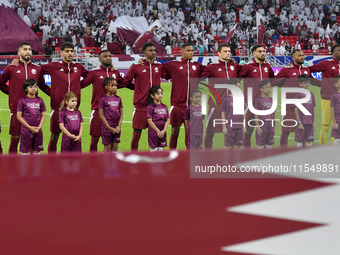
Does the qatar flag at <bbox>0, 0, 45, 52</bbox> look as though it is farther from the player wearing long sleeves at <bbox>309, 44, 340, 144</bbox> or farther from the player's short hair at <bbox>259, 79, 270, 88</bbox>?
the player's short hair at <bbox>259, 79, 270, 88</bbox>

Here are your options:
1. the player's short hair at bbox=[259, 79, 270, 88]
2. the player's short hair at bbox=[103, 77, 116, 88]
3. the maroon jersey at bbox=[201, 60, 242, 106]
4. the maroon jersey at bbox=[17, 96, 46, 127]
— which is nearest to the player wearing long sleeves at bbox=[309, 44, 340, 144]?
the player's short hair at bbox=[259, 79, 270, 88]

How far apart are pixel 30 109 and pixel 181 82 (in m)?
2.22

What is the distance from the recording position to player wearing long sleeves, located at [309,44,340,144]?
6.43 metres

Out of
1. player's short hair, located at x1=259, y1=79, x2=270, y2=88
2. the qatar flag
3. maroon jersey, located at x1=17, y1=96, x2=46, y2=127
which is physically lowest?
maroon jersey, located at x1=17, y1=96, x2=46, y2=127

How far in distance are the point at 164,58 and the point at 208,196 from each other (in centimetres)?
2108

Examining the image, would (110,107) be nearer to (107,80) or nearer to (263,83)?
(107,80)

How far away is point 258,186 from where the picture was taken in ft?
8.64

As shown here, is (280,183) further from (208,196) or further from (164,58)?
(164,58)

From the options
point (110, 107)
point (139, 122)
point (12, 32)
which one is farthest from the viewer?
point (12, 32)

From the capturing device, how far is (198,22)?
3334cm

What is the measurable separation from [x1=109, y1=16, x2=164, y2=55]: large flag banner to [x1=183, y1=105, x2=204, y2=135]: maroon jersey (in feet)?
67.7

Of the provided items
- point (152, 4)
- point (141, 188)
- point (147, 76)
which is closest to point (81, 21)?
point (152, 4)

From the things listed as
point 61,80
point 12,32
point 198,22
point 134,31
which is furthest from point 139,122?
point 198,22

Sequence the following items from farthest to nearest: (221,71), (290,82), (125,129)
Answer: (125,129) → (221,71) → (290,82)
